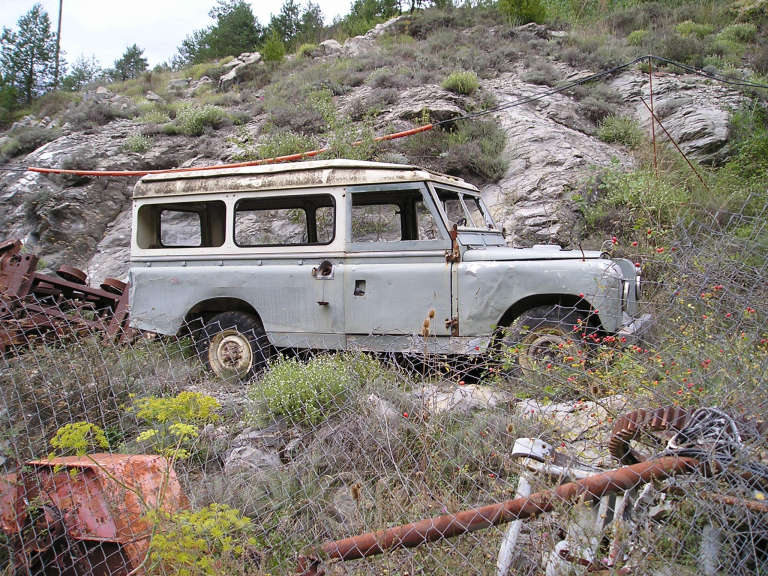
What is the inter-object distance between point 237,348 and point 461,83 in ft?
34.9

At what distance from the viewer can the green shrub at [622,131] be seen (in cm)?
1208

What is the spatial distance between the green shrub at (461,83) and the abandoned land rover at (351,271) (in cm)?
875

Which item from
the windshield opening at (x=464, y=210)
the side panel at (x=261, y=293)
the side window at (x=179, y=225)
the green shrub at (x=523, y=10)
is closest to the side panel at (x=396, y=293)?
the side panel at (x=261, y=293)

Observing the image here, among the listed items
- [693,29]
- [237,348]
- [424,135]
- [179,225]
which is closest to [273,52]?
[424,135]

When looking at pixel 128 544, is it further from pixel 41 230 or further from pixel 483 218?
pixel 41 230

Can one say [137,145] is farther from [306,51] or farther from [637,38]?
[637,38]

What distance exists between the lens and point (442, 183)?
6012 mm

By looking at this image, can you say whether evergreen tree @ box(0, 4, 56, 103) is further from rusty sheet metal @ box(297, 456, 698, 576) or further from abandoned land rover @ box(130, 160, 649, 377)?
rusty sheet metal @ box(297, 456, 698, 576)

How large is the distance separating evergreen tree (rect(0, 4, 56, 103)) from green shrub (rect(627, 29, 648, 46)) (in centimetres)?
2745

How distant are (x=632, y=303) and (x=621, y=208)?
5.14 m

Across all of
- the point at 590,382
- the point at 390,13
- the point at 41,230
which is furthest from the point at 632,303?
the point at 390,13

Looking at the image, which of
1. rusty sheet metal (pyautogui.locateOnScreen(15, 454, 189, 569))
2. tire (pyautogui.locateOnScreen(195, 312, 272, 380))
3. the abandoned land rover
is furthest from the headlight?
rusty sheet metal (pyautogui.locateOnScreen(15, 454, 189, 569))

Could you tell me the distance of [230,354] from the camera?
6.42m

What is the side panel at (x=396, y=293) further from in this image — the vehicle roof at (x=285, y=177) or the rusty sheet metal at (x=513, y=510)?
the rusty sheet metal at (x=513, y=510)
